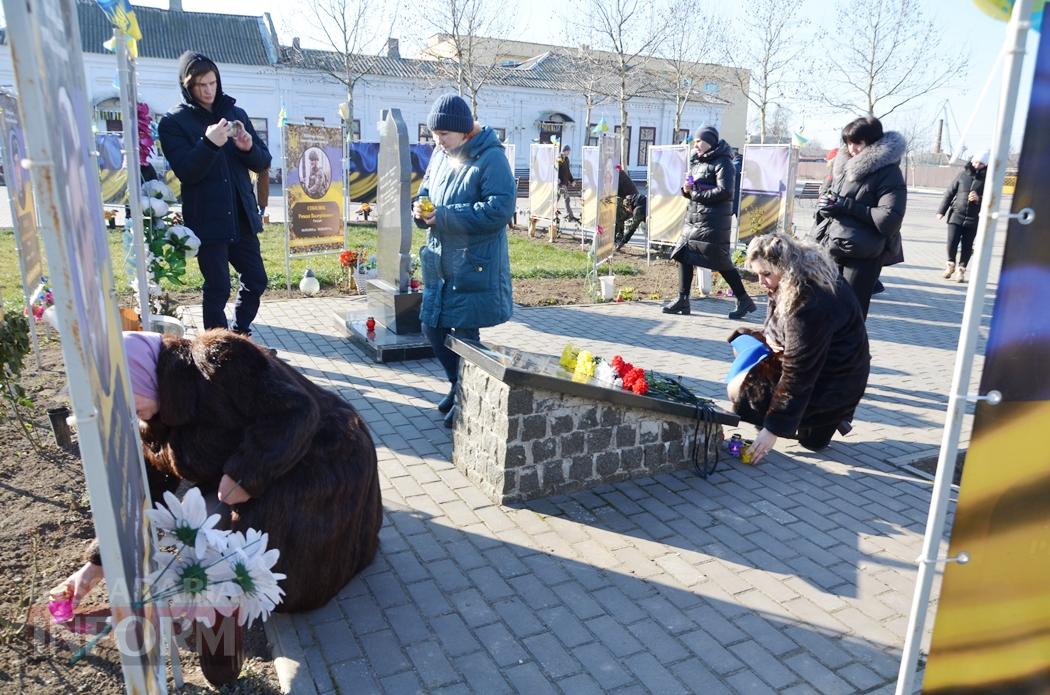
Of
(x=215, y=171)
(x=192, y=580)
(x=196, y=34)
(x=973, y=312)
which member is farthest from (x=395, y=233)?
(x=196, y=34)

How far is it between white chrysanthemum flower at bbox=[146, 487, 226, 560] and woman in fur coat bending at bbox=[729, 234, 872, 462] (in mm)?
3094

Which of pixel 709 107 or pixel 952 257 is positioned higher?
pixel 709 107

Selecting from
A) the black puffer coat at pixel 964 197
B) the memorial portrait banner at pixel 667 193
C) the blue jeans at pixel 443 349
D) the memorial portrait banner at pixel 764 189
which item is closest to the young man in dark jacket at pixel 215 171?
the blue jeans at pixel 443 349

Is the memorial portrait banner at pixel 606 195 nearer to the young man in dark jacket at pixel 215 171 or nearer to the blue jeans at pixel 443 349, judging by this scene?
the young man in dark jacket at pixel 215 171

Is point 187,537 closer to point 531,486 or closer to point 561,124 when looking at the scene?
point 531,486

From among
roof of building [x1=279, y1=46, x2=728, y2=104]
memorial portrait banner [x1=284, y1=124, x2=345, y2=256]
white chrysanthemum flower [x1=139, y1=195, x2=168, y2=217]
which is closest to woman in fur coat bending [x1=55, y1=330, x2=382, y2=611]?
white chrysanthemum flower [x1=139, y1=195, x2=168, y2=217]

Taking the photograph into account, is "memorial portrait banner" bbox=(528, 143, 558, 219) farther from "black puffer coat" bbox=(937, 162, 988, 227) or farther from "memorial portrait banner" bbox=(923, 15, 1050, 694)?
"memorial portrait banner" bbox=(923, 15, 1050, 694)

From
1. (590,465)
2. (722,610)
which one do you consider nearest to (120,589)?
(722,610)

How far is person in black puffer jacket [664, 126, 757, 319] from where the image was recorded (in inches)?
314

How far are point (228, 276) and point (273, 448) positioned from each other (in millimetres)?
3473

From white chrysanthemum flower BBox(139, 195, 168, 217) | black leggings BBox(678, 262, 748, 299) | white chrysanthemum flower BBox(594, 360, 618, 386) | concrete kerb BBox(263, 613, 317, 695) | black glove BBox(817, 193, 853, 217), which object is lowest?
concrete kerb BBox(263, 613, 317, 695)

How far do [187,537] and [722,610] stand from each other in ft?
6.73

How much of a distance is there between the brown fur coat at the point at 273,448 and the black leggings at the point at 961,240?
11064mm

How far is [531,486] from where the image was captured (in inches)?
151
